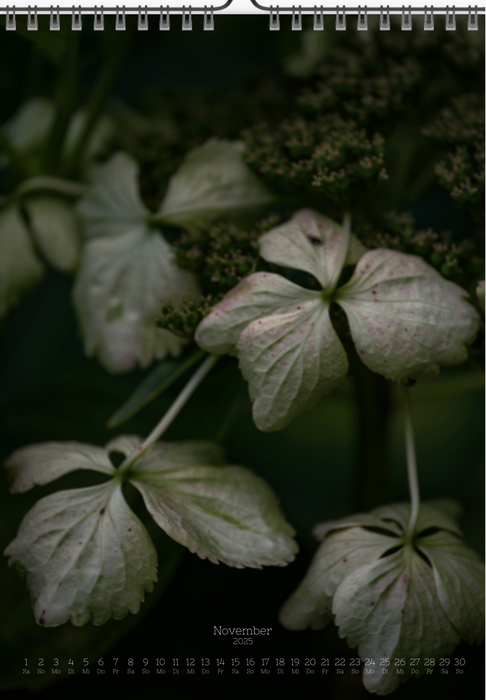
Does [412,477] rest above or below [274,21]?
below

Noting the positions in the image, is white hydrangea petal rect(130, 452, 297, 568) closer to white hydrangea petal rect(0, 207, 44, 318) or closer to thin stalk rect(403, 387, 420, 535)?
thin stalk rect(403, 387, 420, 535)

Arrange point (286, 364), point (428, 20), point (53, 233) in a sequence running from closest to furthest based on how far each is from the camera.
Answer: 1. point (286, 364)
2. point (428, 20)
3. point (53, 233)

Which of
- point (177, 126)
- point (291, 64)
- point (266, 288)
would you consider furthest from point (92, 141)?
point (266, 288)

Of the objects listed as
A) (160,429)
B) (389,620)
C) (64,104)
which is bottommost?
(389,620)

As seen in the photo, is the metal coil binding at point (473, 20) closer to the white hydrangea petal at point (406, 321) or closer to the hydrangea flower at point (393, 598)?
the white hydrangea petal at point (406, 321)

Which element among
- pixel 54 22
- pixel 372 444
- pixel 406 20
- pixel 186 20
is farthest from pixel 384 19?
pixel 372 444

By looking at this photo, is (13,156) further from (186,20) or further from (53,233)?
(186,20)

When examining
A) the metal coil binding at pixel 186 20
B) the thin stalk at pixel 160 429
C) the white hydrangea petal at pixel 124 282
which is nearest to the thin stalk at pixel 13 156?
the white hydrangea petal at pixel 124 282
